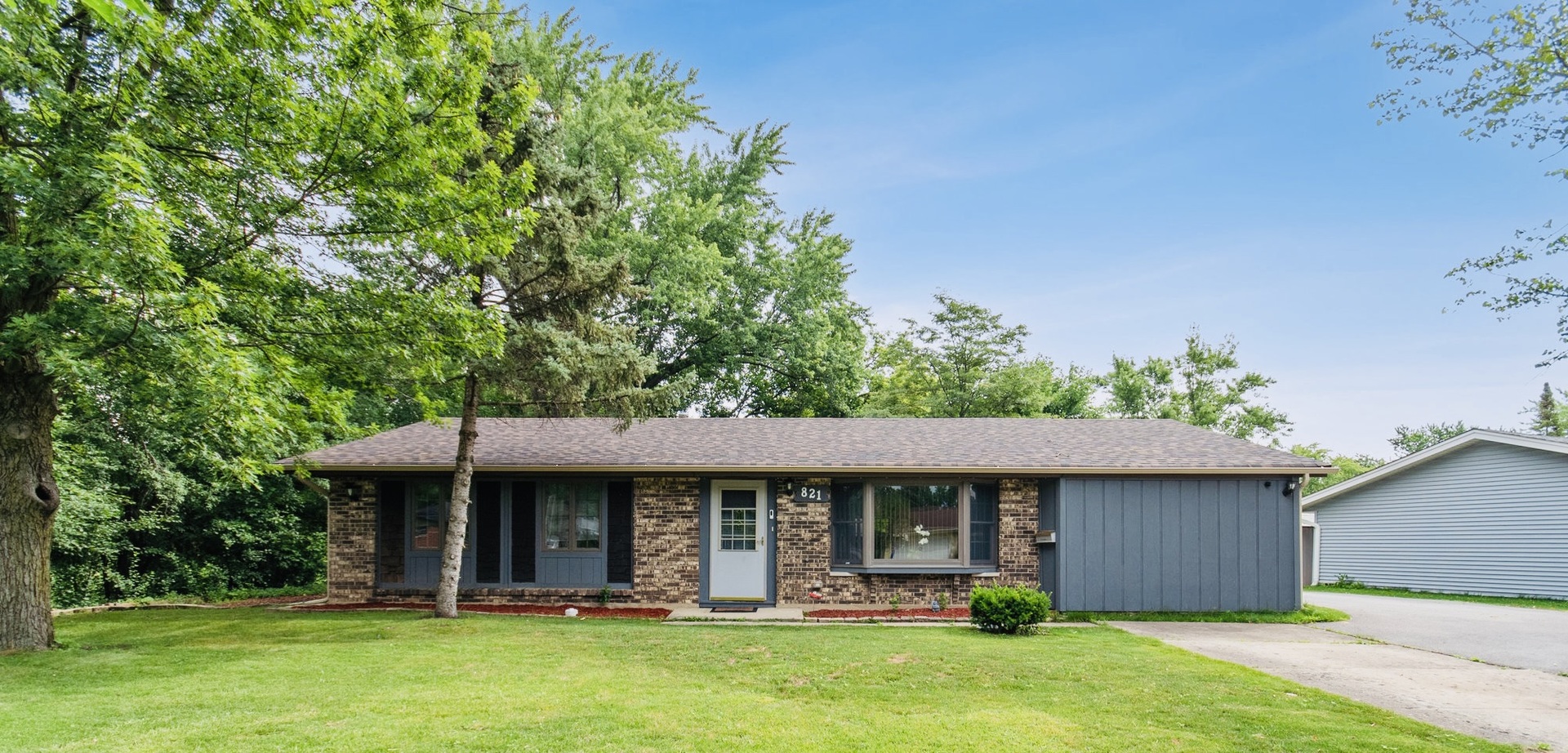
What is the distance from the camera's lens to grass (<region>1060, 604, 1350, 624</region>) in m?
11.3

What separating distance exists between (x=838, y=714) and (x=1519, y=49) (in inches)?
361

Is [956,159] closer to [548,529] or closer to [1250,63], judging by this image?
[1250,63]

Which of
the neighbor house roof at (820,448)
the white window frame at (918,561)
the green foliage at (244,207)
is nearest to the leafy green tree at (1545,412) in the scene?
the neighbor house roof at (820,448)

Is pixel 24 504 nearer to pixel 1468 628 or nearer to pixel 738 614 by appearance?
pixel 738 614

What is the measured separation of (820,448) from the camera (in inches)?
520

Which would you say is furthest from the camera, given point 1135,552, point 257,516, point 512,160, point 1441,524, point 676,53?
point 676,53

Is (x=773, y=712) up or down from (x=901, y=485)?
down

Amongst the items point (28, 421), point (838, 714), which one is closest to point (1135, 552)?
point (838, 714)

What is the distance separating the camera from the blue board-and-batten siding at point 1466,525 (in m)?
15.3

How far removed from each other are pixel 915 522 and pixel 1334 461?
46293 millimetres

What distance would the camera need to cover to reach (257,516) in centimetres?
1514

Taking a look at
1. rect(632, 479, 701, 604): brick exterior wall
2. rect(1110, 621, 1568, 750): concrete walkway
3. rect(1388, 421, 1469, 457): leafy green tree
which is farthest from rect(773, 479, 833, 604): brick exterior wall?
rect(1388, 421, 1469, 457): leafy green tree

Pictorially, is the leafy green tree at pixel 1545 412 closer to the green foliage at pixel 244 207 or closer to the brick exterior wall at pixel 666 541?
the brick exterior wall at pixel 666 541

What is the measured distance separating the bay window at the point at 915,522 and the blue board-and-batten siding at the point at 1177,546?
1.14 meters
